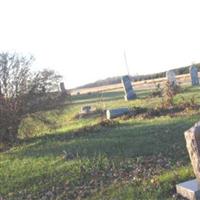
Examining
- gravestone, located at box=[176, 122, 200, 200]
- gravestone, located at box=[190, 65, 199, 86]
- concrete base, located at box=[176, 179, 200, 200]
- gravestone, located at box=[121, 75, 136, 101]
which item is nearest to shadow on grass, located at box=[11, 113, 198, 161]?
concrete base, located at box=[176, 179, 200, 200]

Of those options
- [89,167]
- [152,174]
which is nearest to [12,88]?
[89,167]

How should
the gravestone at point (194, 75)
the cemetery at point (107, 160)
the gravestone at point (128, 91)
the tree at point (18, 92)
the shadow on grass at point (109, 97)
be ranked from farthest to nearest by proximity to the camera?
the shadow on grass at point (109, 97) < the gravestone at point (194, 75) < the gravestone at point (128, 91) < the tree at point (18, 92) < the cemetery at point (107, 160)

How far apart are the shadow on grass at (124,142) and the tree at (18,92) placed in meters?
1.06

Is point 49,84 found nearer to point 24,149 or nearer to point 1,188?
point 24,149

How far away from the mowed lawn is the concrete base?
0.54 feet

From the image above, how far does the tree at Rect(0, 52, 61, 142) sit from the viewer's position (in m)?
16.5

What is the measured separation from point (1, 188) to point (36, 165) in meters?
1.17

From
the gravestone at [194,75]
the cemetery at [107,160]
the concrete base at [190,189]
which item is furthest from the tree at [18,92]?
the gravestone at [194,75]

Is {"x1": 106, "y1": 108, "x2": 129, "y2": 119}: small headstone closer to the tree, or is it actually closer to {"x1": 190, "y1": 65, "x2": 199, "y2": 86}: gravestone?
the tree

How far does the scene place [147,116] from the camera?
57.7 feet

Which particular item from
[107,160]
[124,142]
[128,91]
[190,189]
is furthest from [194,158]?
[128,91]

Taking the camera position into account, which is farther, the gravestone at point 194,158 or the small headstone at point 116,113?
the small headstone at point 116,113

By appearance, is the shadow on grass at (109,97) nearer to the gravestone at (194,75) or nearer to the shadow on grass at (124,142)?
Answer: the gravestone at (194,75)

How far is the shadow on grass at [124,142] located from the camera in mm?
12125
